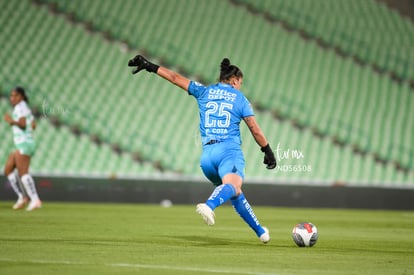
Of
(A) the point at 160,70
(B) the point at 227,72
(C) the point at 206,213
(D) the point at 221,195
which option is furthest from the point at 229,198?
(A) the point at 160,70

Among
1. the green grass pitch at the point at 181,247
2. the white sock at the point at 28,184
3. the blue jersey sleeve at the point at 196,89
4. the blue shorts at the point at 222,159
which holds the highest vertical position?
the blue jersey sleeve at the point at 196,89

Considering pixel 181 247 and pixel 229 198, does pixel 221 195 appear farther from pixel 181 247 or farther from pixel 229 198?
pixel 181 247

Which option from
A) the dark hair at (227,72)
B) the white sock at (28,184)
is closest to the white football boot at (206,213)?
the dark hair at (227,72)

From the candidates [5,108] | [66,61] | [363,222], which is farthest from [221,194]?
[66,61]

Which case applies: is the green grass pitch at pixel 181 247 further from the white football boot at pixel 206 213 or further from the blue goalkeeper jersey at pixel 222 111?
the blue goalkeeper jersey at pixel 222 111

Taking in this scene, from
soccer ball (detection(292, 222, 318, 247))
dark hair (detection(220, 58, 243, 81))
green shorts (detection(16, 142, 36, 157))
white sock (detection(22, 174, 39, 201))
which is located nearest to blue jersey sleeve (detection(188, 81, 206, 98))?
dark hair (detection(220, 58, 243, 81))

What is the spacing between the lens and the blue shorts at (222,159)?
9297mm

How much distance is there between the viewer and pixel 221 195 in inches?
348

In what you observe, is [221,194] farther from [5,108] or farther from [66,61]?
[66,61]

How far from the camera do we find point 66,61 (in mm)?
23609

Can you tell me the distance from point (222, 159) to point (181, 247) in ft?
3.59

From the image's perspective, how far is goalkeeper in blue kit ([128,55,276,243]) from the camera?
934 cm

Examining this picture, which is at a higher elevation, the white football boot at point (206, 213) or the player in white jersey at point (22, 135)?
the player in white jersey at point (22, 135)

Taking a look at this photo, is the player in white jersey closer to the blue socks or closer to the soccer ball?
the blue socks
